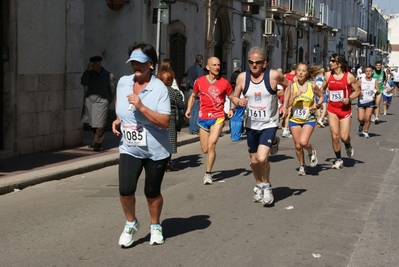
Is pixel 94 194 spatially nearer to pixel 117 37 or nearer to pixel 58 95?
pixel 58 95

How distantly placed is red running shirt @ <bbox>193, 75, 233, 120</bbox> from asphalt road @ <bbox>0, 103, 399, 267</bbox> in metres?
0.99

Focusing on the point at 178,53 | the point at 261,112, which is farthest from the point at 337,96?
the point at 178,53

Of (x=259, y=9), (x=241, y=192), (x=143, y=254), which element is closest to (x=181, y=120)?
(x=241, y=192)

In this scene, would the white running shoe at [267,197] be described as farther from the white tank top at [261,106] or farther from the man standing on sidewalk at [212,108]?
the man standing on sidewalk at [212,108]

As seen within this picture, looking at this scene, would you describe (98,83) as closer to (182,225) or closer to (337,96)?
(337,96)

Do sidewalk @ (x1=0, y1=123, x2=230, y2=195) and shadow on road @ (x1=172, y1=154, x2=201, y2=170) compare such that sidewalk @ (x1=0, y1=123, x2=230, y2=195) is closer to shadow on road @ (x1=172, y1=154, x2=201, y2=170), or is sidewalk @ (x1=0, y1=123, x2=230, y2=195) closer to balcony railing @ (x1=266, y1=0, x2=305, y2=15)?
shadow on road @ (x1=172, y1=154, x2=201, y2=170)

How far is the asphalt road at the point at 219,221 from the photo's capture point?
22.1 ft

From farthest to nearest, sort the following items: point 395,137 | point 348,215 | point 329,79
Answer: point 395,137 → point 329,79 → point 348,215

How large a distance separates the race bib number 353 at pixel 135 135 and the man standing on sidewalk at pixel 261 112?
277 centimetres

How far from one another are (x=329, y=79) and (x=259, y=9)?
777 inches

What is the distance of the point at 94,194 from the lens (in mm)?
10227

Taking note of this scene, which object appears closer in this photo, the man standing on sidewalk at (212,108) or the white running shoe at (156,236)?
the white running shoe at (156,236)

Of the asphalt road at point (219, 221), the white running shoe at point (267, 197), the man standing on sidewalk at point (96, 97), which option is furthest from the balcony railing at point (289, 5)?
the white running shoe at point (267, 197)

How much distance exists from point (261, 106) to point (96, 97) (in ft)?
19.3
